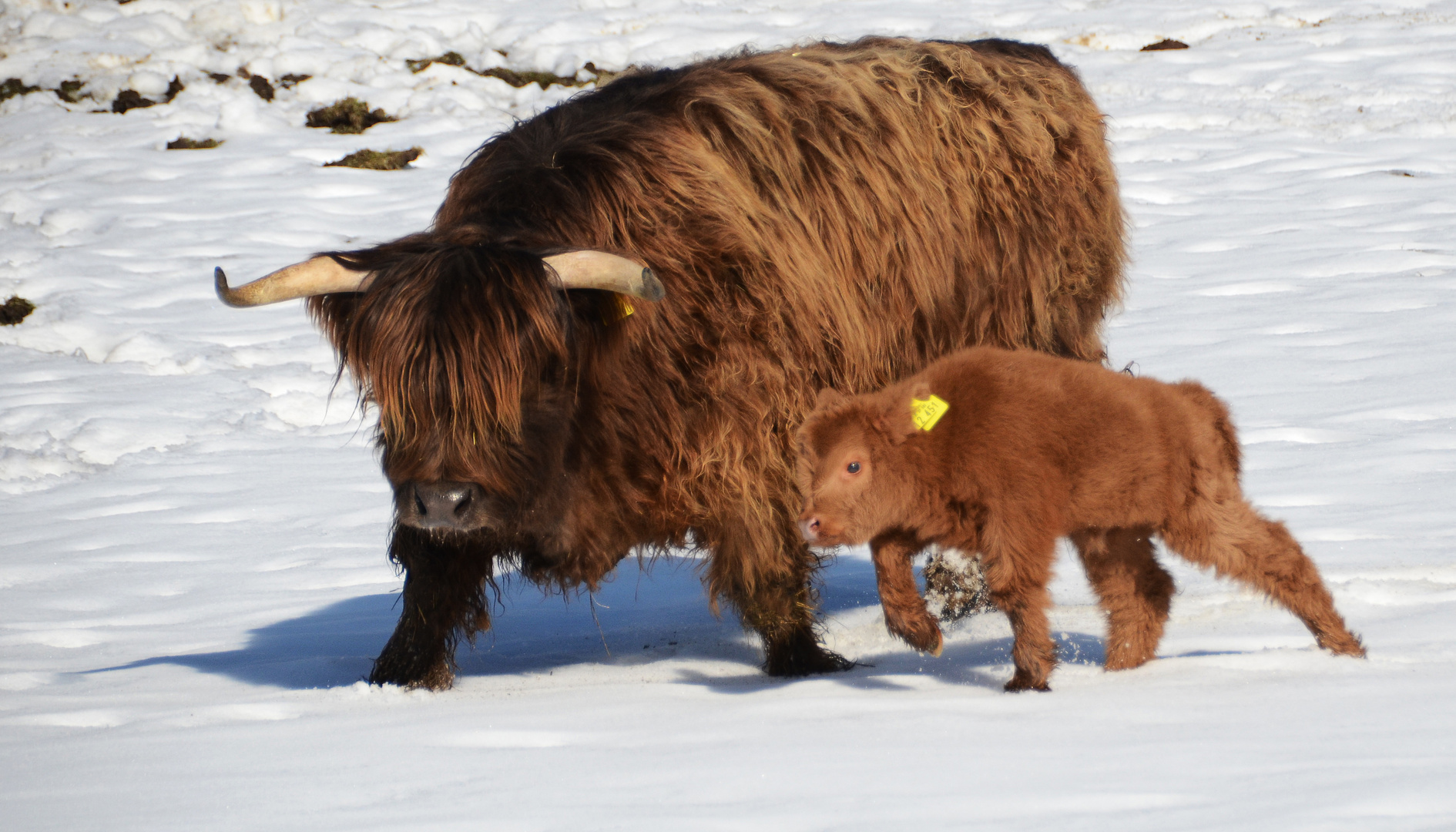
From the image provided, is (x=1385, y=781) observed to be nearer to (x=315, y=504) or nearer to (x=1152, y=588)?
(x=1152, y=588)

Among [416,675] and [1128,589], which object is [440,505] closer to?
[416,675]

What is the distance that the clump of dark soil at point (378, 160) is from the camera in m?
12.6

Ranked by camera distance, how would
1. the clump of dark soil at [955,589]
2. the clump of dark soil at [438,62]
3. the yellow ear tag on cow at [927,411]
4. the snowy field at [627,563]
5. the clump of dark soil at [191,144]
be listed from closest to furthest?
the snowy field at [627,563] < the yellow ear tag on cow at [927,411] < the clump of dark soil at [955,589] < the clump of dark soil at [191,144] < the clump of dark soil at [438,62]

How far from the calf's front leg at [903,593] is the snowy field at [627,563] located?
0.64ft

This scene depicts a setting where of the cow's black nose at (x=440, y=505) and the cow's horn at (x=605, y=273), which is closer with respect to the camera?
the cow's black nose at (x=440, y=505)

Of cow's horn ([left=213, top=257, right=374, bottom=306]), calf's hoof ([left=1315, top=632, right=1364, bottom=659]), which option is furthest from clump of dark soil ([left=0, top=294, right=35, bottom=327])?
calf's hoof ([left=1315, top=632, right=1364, bottom=659])

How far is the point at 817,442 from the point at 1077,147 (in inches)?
91.0

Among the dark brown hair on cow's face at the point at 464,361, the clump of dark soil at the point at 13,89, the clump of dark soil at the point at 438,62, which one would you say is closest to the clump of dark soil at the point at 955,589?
the dark brown hair on cow's face at the point at 464,361

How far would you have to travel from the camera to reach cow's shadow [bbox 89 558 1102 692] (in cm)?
403

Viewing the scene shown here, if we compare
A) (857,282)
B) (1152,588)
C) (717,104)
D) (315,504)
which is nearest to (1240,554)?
(1152,588)

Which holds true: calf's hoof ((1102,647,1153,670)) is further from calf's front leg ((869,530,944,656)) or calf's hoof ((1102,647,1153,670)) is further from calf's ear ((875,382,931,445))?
calf's ear ((875,382,931,445))

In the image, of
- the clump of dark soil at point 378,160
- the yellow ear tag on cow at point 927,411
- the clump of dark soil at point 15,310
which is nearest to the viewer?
the yellow ear tag on cow at point 927,411

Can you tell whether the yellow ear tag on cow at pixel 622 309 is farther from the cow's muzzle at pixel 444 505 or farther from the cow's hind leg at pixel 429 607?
the cow's hind leg at pixel 429 607

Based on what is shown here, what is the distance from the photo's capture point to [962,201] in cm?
471
